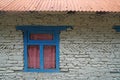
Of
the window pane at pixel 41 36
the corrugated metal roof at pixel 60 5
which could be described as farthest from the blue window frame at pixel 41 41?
the corrugated metal roof at pixel 60 5

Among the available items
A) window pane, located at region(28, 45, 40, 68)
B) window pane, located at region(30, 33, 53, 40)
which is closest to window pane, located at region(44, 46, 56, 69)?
window pane, located at region(28, 45, 40, 68)

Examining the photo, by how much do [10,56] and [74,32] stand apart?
1892mm

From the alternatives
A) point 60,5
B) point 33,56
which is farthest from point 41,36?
point 60,5

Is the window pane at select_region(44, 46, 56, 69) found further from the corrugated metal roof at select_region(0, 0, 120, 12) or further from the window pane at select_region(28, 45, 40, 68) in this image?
the corrugated metal roof at select_region(0, 0, 120, 12)

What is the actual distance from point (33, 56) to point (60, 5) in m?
1.65

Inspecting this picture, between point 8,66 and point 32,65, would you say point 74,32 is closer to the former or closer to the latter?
point 32,65

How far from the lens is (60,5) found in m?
7.19

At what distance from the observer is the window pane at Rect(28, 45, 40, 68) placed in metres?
7.62

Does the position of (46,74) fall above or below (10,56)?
below

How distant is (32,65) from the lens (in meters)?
7.64

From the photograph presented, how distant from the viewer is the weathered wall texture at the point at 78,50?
7.37 metres

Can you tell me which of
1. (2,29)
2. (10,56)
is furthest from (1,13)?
(10,56)

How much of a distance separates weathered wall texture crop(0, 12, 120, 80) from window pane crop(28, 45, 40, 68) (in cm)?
27

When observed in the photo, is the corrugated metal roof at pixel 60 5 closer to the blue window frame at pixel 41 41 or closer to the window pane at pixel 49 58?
the blue window frame at pixel 41 41
